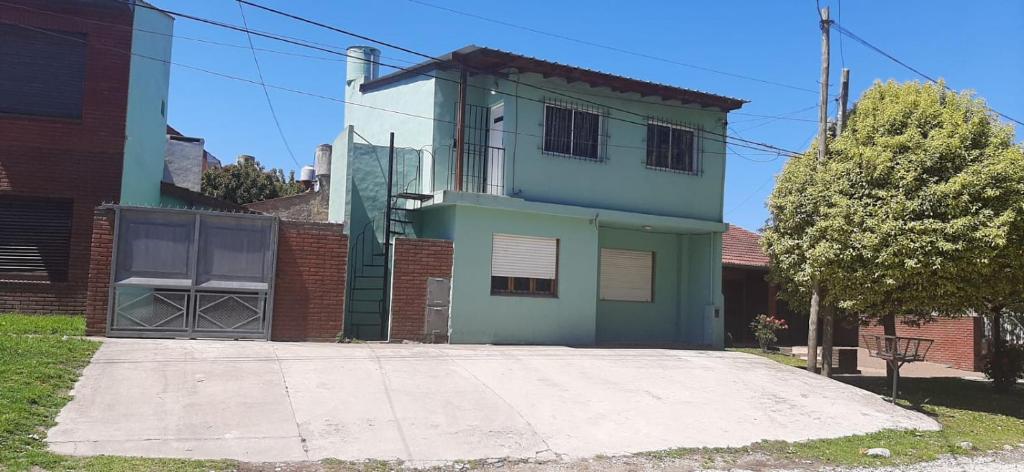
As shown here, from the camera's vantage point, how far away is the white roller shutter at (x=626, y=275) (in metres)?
17.9

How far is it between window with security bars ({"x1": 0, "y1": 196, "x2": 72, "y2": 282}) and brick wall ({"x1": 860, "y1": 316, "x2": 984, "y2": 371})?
18968mm

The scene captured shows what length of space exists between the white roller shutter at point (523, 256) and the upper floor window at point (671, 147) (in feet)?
11.0

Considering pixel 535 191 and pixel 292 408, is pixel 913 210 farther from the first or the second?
pixel 292 408

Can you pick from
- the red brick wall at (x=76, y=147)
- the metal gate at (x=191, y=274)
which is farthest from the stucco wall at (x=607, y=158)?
the red brick wall at (x=76, y=147)

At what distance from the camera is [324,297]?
43.2 ft

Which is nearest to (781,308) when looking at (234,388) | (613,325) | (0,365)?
(613,325)

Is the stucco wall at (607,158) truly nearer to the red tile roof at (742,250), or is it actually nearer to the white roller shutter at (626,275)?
the white roller shutter at (626,275)

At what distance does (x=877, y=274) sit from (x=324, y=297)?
8955 millimetres

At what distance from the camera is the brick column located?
11.8 m

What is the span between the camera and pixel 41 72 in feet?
47.1

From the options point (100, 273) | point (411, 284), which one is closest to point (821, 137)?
point (411, 284)

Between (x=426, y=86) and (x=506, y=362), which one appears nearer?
(x=506, y=362)

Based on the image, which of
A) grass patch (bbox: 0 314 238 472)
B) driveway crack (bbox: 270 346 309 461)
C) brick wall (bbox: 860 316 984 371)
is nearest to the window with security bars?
grass patch (bbox: 0 314 238 472)

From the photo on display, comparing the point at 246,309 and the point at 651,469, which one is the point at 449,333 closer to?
the point at 246,309
